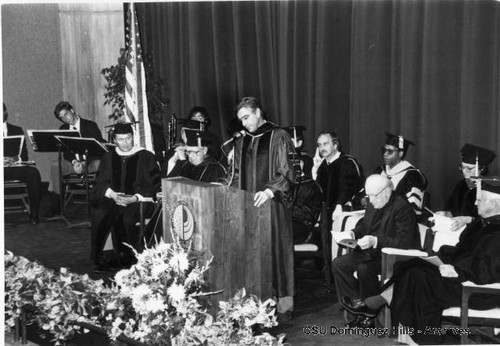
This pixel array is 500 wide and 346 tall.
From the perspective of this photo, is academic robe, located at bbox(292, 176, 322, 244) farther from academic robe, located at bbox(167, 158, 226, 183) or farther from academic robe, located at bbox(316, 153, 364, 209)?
academic robe, located at bbox(167, 158, 226, 183)

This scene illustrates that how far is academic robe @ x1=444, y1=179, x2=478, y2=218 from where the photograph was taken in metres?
6.54

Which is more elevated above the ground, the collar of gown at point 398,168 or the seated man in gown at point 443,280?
the collar of gown at point 398,168

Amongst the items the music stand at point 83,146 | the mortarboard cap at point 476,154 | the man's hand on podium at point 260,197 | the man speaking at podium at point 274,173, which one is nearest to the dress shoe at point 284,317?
the man speaking at podium at point 274,173

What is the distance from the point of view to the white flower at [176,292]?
14.0 ft

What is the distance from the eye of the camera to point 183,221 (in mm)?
5148

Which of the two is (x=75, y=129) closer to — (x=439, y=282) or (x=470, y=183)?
(x=470, y=183)

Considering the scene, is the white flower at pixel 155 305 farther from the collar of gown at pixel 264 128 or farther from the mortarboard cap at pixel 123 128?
the mortarboard cap at pixel 123 128

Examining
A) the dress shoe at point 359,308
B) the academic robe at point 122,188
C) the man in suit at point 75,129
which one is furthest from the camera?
the man in suit at point 75,129

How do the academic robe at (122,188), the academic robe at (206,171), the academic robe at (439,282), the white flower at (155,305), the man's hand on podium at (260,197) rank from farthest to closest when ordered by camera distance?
the academic robe at (122,188)
the academic robe at (206,171)
the man's hand on podium at (260,197)
the academic robe at (439,282)
the white flower at (155,305)

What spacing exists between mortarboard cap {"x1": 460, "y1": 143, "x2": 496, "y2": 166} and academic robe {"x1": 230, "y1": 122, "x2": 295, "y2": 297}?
149 centimetres

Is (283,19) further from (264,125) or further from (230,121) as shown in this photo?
(264,125)

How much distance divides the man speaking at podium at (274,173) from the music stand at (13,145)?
97.4 inches

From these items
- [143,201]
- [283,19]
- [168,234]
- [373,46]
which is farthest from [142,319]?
[283,19]

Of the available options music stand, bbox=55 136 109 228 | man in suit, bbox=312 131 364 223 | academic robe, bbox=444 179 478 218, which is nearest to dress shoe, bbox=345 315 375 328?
academic robe, bbox=444 179 478 218
